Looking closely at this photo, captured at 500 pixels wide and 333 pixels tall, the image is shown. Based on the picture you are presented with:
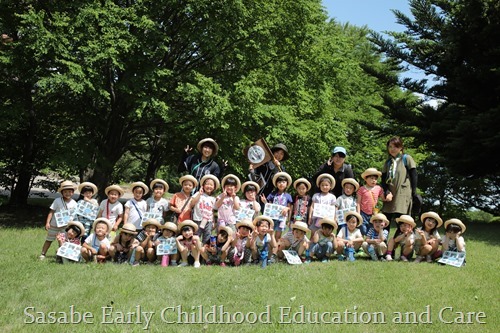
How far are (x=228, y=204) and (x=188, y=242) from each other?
0.98 m

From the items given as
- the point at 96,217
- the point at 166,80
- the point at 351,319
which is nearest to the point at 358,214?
the point at 351,319

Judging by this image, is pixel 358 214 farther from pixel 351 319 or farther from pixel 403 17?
pixel 403 17

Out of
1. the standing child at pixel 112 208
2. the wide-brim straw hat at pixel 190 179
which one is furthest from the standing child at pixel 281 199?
the standing child at pixel 112 208

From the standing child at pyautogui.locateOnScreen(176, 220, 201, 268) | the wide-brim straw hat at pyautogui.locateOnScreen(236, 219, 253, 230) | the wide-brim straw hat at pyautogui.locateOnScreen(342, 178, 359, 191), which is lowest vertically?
the standing child at pyautogui.locateOnScreen(176, 220, 201, 268)

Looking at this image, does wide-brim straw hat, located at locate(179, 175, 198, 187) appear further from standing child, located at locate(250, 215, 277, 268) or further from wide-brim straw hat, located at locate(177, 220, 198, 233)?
standing child, located at locate(250, 215, 277, 268)

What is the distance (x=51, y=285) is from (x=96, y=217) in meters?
2.35

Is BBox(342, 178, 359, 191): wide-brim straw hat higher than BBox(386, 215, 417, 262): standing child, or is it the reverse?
BBox(342, 178, 359, 191): wide-brim straw hat

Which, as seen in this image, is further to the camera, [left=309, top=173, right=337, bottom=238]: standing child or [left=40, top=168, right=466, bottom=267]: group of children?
[left=309, top=173, right=337, bottom=238]: standing child

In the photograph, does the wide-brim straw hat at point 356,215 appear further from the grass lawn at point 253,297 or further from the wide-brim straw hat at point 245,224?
the wide-brim straw hat at point 245,224

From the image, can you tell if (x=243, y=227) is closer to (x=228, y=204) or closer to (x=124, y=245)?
(x=228, y=204)

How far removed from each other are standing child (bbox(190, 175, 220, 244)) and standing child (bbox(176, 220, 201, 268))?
398 mm

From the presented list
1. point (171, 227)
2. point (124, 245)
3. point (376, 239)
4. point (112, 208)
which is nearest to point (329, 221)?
point (376, 239)

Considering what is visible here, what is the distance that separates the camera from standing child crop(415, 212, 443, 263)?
27.6 feet

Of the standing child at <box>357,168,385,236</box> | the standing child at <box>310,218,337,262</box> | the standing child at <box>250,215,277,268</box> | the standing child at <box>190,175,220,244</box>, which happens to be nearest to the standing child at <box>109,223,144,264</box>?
the standing child at <box>190,175,220,244</box>
